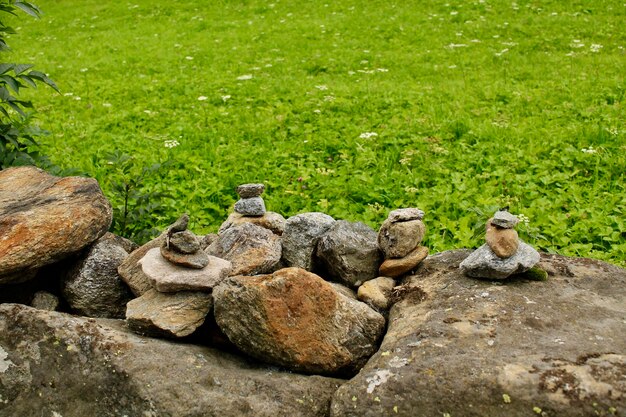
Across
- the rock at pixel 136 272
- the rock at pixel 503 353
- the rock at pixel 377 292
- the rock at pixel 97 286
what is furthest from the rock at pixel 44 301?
the rock at pixel 503 353

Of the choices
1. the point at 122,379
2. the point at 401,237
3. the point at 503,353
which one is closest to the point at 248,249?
the point at 401,237

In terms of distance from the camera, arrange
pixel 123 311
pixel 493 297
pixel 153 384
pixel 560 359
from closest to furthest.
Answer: pixel 560 359, pixel 153 384, pixel 493 297, pixel 123 311

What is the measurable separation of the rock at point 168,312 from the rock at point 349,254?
84 cm

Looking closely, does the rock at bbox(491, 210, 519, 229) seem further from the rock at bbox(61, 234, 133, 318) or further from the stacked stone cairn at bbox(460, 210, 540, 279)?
the rock at bbox(61, 234, 133, 318)

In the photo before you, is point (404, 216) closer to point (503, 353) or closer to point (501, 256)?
point (501, 256)

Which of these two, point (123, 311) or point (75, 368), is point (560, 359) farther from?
point (123, 311)

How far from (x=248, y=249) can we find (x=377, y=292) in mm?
846

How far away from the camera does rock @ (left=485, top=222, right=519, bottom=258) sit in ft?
11.5

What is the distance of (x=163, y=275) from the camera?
364 centimetres

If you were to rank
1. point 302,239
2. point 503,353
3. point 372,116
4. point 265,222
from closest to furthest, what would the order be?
point 503,353, point 302,239, point 265,222, point 372,116

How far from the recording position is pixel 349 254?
4.04m

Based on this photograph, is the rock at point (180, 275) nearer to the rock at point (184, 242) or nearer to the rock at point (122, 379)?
the rock at point (184, 242)

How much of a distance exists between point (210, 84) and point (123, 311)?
23.1 feet

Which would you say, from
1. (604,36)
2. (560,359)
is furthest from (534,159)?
(604,36)
